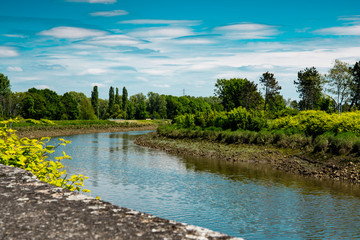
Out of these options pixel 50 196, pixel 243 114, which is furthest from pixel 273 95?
pixel 50 196

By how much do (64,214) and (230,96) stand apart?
10592cm

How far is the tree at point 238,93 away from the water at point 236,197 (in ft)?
216

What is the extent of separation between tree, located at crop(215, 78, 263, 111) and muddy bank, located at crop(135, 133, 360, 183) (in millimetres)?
49060

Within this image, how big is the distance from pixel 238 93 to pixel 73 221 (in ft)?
343

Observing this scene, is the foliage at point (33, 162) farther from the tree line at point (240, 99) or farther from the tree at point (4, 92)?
the tree at point (4, 92)


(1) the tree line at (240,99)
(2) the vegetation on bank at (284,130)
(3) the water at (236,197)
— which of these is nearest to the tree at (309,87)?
(1) the tree line at (240,99)

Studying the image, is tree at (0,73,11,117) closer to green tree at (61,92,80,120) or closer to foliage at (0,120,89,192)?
green tree at (61,92,80,120)

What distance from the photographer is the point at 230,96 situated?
355 feet

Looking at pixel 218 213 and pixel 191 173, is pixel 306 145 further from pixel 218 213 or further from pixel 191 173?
pixel 218 213

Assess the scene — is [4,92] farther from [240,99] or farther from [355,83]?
[355,83]

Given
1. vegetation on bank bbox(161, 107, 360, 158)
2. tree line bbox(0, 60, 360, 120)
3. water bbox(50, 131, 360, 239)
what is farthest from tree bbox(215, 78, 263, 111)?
water bbox(50, 131, 360, 239)

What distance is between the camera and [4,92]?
293 ft

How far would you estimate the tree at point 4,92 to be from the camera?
87812 mm

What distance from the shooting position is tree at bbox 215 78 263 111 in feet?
318
